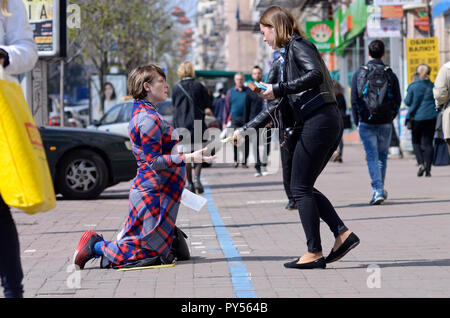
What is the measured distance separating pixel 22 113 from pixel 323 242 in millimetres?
4504

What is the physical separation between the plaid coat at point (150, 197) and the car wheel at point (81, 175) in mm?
6729

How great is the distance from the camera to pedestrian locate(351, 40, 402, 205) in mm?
11484

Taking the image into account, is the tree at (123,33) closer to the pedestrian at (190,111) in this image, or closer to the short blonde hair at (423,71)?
the short blonde hair at (423,71)

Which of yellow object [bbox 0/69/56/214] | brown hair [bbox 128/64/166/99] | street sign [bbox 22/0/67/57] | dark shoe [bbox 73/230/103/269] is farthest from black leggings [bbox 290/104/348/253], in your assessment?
street sign [bbox 22/0/67/57]

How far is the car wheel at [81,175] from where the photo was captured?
1345 cm

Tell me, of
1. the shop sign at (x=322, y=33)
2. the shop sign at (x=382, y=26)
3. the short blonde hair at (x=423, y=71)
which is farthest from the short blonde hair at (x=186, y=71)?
the shop sign at (x=322, y=33)

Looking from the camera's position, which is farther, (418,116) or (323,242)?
(418,116)

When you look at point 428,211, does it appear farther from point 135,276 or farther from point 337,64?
point 337,64

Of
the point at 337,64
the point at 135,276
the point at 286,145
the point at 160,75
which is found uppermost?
the point at 337,64

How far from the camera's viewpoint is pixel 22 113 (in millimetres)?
4094

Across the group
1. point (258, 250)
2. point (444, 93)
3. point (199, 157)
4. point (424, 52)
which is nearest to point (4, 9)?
point (199, 157)

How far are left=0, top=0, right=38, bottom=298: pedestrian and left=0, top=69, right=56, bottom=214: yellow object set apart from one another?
0.24m

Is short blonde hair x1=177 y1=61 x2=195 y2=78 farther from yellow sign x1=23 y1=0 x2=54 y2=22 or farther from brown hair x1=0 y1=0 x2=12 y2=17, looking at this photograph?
brown hair x1=0 y1=0 x2=12 y2=17
